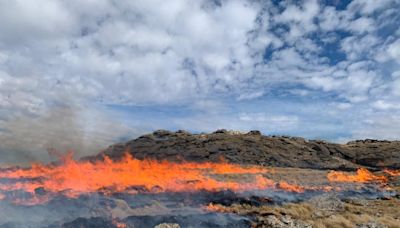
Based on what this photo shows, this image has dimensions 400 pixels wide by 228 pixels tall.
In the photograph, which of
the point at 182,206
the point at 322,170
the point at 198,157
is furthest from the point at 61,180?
the point at 322,170

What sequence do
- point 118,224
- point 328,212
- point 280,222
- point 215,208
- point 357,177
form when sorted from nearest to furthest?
point 118,224 < point 280,222 < point 215,208 < point 328,212 < point 357,177

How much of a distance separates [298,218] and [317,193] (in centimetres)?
1525

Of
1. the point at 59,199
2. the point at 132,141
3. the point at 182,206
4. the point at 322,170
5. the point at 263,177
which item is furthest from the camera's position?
the point at 132,141

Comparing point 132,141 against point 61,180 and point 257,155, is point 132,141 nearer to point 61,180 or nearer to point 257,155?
point 257,155

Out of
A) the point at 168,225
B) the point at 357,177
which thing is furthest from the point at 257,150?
the point at 168,225

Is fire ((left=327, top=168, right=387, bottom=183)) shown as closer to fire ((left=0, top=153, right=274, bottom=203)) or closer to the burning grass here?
the burning grass

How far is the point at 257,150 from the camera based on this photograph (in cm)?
6819

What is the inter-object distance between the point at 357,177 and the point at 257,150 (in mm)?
17841

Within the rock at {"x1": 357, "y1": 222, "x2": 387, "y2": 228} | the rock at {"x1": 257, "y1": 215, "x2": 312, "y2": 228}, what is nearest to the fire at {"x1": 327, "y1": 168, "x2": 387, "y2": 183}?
the rock at {"x1": 357, "y1": 222, "x2": 387, "y2": 228}

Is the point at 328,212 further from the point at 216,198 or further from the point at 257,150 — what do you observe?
the point at 257,150

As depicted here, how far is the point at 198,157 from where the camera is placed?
2594 inches

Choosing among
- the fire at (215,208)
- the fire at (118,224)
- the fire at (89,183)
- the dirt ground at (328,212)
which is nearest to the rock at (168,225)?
the fire at (118,224)

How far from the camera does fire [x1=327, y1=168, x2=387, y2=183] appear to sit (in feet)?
183

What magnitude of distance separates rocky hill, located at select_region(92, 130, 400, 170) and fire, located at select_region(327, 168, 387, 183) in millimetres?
3804
